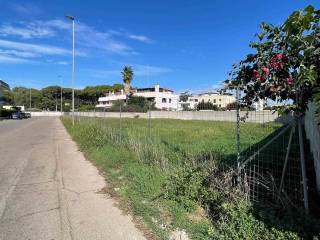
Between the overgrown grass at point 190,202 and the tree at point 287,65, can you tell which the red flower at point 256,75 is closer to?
the tree at point 287,65

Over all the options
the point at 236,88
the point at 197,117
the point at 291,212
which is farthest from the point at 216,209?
the point at 197,117

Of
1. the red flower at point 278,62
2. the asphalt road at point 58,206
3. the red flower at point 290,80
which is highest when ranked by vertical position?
the red flower at point 278,62

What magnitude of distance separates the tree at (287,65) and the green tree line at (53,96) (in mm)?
125142

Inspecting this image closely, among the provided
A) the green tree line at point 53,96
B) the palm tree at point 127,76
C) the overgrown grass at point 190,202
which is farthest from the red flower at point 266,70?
the green tree line at point 53,96

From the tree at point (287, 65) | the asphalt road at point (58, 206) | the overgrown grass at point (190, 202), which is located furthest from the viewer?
the asphalt road at point (58, 206)

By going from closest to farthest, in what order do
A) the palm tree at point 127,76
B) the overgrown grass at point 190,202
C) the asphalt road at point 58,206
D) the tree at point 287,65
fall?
the tree at point 287,65, the overgrown grass at point 190,202, the asphalt road at point 58,206, the palm tree at point 127,76

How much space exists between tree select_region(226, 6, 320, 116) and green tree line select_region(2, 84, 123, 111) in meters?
125

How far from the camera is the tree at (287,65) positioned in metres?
3.73

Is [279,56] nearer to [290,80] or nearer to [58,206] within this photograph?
[290,80]

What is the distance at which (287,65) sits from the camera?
4133 millimetres

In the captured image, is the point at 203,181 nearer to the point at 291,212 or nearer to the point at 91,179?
the point at 291,212

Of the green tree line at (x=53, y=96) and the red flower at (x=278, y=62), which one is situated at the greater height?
the green tree line at (x=53, y=96)

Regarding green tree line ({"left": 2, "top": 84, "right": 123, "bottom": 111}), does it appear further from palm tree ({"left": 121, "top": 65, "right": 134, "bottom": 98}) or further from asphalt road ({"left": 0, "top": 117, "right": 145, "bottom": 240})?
asphalt road ({"left": 0, "top": 117, "right": 145, "bottom": 240})

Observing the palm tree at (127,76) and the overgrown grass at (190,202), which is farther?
the palm tree at (127,76)
